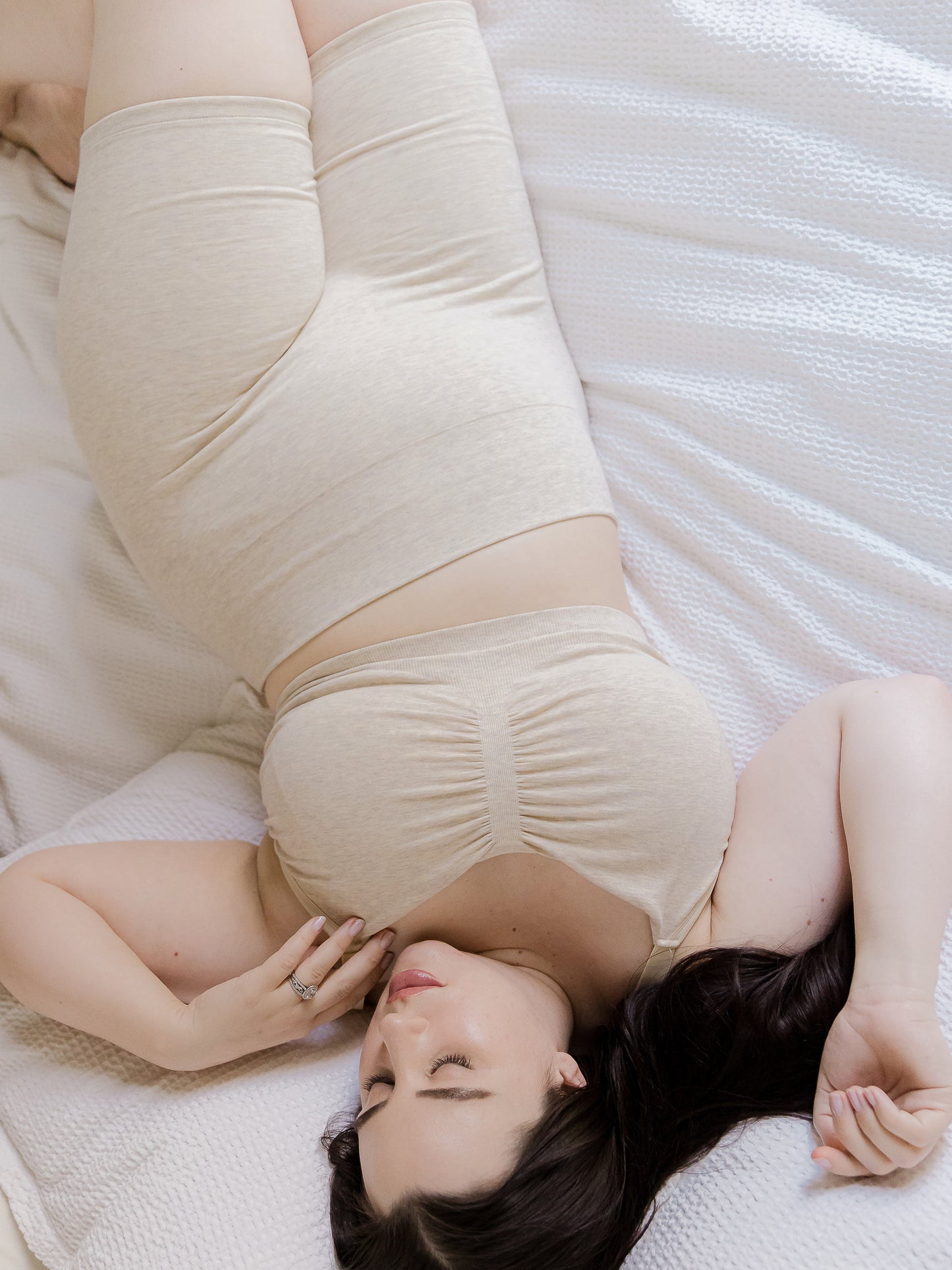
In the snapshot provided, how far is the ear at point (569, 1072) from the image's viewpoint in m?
1.08

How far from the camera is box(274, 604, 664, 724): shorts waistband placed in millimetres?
1100

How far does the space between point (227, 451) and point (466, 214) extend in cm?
42

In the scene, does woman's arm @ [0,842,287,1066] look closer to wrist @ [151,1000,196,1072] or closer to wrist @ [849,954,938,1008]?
wrist @ [151,1000,196,1072]

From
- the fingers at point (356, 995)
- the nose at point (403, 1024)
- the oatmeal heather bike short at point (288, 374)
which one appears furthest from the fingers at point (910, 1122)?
the oatmeal heather bike short at point (288, 374)

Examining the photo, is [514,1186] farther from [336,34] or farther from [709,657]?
[336,34]

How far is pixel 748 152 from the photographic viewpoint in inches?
51.9

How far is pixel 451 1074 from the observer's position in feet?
3.33

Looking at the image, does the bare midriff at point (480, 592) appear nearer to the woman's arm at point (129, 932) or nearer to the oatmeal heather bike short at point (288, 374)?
the oatmeal heather bike short at point (288, 374)

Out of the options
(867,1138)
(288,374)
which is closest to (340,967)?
(867,1138)

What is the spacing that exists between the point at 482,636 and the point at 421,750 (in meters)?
0.14

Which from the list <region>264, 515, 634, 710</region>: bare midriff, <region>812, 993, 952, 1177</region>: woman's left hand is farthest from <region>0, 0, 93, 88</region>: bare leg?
<region>812, 993, 952, 1177</region>: woman's left hand

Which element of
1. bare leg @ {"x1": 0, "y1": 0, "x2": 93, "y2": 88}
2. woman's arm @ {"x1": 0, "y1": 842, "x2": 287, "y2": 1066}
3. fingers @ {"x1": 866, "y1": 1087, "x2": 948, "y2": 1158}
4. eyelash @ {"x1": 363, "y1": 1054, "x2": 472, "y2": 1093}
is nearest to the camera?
fingers @ {"x1": 866, "y1": 1087, "x2": 948, "y2": 1158}

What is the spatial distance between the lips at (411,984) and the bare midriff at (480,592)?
0.36 meters

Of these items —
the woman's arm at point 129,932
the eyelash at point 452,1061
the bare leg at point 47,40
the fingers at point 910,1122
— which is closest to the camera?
the fingers at point 910,1122
